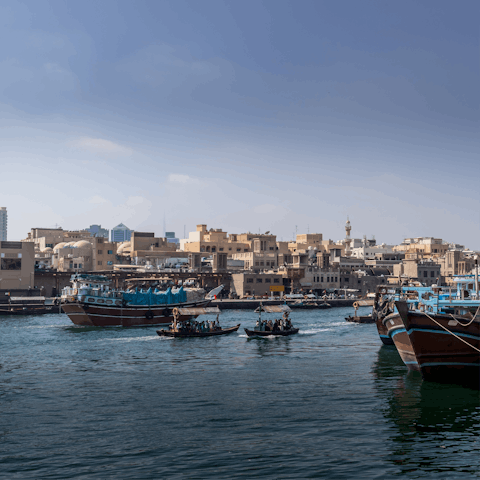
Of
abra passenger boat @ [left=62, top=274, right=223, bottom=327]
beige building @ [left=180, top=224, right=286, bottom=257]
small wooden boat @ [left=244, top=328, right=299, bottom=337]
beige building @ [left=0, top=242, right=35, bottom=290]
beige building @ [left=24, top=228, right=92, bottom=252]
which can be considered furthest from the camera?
beige building @ [left=24, top=228, right=92, bottom=252]

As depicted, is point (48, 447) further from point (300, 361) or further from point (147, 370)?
point (300, 361)

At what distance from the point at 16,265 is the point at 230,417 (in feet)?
290

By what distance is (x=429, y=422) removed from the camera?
24.8m

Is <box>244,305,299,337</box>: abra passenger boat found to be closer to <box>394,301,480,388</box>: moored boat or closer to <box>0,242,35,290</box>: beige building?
<box>394,301,480,388</box>: moored boat

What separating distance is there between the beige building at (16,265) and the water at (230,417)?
62.4 m

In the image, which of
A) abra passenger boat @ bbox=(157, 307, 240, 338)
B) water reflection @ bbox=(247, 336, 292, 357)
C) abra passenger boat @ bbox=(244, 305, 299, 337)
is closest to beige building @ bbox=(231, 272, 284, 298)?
abra passenger boat @ bbox=(244, 305, 299, 337)

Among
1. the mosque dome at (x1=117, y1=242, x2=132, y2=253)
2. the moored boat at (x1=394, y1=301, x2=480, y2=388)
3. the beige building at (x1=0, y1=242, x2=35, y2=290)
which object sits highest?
the mosque dome at (x1=117, y1=242, x2=132, y2=253)

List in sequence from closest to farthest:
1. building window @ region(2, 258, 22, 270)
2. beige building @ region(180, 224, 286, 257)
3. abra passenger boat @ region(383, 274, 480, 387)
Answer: abra passenger boat @ region(383, 274, 480, 387) → building window @ region(2, 258, 22, 270) → beige building @ region(180, 224, 286, 257)

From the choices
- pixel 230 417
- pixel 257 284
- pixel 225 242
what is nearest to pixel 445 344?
pixel 230 417

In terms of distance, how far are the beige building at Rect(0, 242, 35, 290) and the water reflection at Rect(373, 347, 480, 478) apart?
8322 centimetres

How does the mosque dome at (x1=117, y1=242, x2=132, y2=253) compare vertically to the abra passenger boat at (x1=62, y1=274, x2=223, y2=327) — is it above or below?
above

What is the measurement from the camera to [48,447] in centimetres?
2150

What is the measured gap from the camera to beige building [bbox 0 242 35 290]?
103312 mm

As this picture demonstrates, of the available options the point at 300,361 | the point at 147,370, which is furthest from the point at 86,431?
the point at 300,361
